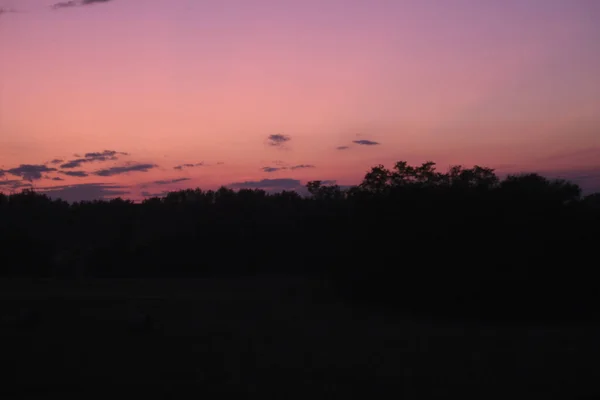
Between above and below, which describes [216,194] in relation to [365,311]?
above

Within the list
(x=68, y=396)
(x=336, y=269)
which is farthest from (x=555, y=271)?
(x=68, y=396)

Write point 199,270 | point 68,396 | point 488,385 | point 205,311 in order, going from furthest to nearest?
point 199,270
point 205,311
point 488,385
point 68,396

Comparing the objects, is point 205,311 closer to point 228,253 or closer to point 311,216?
point 228,253

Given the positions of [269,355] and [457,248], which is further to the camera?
[457,248]

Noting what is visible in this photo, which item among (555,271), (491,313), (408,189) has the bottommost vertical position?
(491,313)

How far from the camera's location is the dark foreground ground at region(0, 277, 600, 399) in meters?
11.0

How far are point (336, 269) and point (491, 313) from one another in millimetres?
8002

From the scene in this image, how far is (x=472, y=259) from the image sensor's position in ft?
76.4

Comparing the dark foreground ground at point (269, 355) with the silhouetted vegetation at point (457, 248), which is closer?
the dark foreground ground at point (269, 355)

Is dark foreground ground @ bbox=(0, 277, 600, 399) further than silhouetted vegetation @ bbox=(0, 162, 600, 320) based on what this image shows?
No

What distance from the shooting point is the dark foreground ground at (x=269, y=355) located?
11.0 metres

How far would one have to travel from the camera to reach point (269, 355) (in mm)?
13602

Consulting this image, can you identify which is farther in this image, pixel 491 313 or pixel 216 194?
pixel 216 194

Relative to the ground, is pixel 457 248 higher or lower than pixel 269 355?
higher
